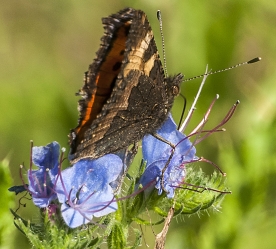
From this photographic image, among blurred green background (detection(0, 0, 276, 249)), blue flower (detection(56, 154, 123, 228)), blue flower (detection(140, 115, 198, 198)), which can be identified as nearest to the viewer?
blue flower (detection(56, 154, 123, 228))

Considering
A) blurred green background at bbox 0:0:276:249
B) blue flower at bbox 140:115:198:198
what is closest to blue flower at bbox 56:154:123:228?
blue flower at bbox 140:115:198:198

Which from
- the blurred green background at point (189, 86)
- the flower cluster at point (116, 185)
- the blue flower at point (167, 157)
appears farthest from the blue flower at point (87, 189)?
the blurred green background at point (189, 86)

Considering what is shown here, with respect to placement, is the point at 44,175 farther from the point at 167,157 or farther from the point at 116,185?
the point at 167,157

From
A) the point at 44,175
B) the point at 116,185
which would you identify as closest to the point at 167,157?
the point at 116,185

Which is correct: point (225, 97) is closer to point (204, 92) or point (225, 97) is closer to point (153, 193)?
point (204, 92)

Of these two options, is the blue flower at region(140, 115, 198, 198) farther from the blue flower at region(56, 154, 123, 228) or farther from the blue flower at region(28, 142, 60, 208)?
the blue flower at region(28, 142, 60, 208)

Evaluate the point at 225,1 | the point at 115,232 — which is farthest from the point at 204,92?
the point at 115,232

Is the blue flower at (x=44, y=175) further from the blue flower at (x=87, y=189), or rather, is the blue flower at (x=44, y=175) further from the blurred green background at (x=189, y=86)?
the blurred green background at (x=189, y=86)
